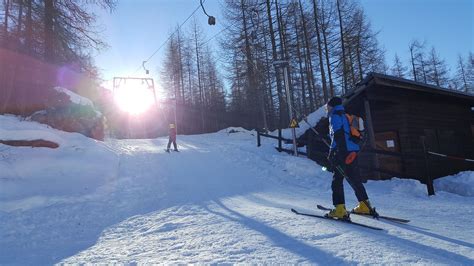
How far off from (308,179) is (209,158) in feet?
18.2

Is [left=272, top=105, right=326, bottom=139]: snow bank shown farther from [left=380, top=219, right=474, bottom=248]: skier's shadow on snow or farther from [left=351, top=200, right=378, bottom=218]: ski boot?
[left=380, top=219, right=474, bottom=248]: skier's shadow on snow

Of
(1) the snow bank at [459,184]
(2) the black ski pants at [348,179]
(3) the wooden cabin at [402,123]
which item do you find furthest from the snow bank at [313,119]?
(2) the black ski pants at [348,179]

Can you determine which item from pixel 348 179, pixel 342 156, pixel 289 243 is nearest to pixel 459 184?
pixel 348 179

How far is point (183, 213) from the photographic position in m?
7.53

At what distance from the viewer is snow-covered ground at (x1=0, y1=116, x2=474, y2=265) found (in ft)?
15.3

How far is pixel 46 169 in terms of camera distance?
11109mm

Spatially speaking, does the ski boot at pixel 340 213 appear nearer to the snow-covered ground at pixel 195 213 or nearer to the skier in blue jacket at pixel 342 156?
the skier in blue jacket at pixel 342 156

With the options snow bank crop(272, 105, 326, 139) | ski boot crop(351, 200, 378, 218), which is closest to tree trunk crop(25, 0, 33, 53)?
snow bank crop(272, 105, 326, 139)

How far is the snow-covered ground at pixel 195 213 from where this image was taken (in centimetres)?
466

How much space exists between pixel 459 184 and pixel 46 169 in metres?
13.4

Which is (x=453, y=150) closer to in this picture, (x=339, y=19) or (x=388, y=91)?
(x=388, y=91)

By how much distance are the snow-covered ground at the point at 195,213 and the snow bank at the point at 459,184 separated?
0.05 metres

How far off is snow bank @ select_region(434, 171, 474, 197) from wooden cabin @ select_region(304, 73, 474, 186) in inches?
32.7

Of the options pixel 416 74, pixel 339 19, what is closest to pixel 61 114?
pixel 339 19
